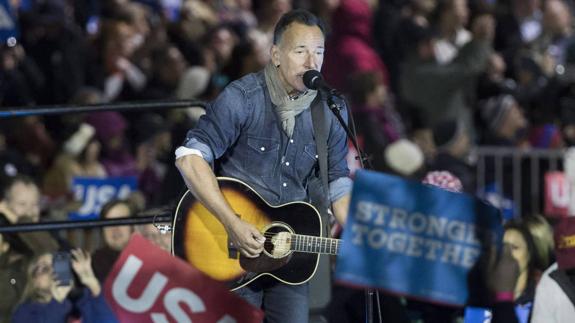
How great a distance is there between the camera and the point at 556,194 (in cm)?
1251

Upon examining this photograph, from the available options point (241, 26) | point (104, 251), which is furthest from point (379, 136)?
point (104, 251)

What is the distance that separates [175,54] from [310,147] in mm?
7008

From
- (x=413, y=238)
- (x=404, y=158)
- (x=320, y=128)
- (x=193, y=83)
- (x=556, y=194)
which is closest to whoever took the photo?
(x=413, y=238)

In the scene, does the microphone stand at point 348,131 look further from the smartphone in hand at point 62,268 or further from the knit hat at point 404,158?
the knit hat at point 404,158

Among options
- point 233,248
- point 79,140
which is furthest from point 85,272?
point 79,140

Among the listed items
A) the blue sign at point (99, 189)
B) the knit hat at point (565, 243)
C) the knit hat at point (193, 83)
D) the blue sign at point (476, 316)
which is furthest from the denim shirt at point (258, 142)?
the knit hat at point (193, 83)

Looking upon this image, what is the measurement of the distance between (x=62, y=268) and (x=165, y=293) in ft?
6.44

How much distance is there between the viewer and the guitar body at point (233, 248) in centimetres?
691

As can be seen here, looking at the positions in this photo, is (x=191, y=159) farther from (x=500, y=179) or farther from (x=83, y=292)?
(x=500, y=179)

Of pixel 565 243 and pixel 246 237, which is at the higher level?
pixel 246 237

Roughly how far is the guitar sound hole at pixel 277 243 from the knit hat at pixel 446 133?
6300mm

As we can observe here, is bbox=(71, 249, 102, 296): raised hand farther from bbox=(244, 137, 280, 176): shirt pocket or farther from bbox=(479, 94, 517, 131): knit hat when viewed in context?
bbox=(479, 94, 517, 131): knit hat

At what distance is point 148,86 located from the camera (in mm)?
13891

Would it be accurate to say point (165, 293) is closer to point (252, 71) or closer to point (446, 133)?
point (446, 133)
